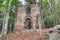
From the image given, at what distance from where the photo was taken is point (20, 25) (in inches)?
1132

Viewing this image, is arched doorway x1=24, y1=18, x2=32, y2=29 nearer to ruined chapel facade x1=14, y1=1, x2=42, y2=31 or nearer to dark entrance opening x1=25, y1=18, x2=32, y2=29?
dark entrance opening x1=25, y1=18, x2=32, y2=29

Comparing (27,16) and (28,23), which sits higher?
(27,16)

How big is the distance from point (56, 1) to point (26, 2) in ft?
21.8

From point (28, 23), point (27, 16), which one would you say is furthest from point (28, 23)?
point (27, 16)

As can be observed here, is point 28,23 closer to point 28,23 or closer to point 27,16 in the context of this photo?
point 28,23

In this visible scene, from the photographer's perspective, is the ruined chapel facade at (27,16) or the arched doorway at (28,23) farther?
the arched doorway at (28,23)

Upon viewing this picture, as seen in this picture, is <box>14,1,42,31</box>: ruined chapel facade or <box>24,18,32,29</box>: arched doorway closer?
<box>14,1,42,31</box>: ruined chapel facade

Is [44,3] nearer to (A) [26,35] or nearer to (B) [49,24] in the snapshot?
(B) [49,24]

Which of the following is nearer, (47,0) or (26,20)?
(47,0)

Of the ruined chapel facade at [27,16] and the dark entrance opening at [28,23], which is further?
the dark entrance opening at [28,23]

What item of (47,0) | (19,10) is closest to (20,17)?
(19,10)

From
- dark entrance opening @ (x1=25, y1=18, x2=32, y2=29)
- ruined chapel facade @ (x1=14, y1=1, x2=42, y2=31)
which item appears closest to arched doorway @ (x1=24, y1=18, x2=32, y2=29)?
dark entrance opening @ (x1=25, y1=18, x2=32, y2=29)

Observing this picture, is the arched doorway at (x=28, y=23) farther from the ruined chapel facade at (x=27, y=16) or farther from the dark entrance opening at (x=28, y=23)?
the ruined chapel facade at (x=27, y=16)

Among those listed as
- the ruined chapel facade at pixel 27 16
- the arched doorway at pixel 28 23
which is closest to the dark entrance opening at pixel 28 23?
the arched doorway at pixel 28 23
